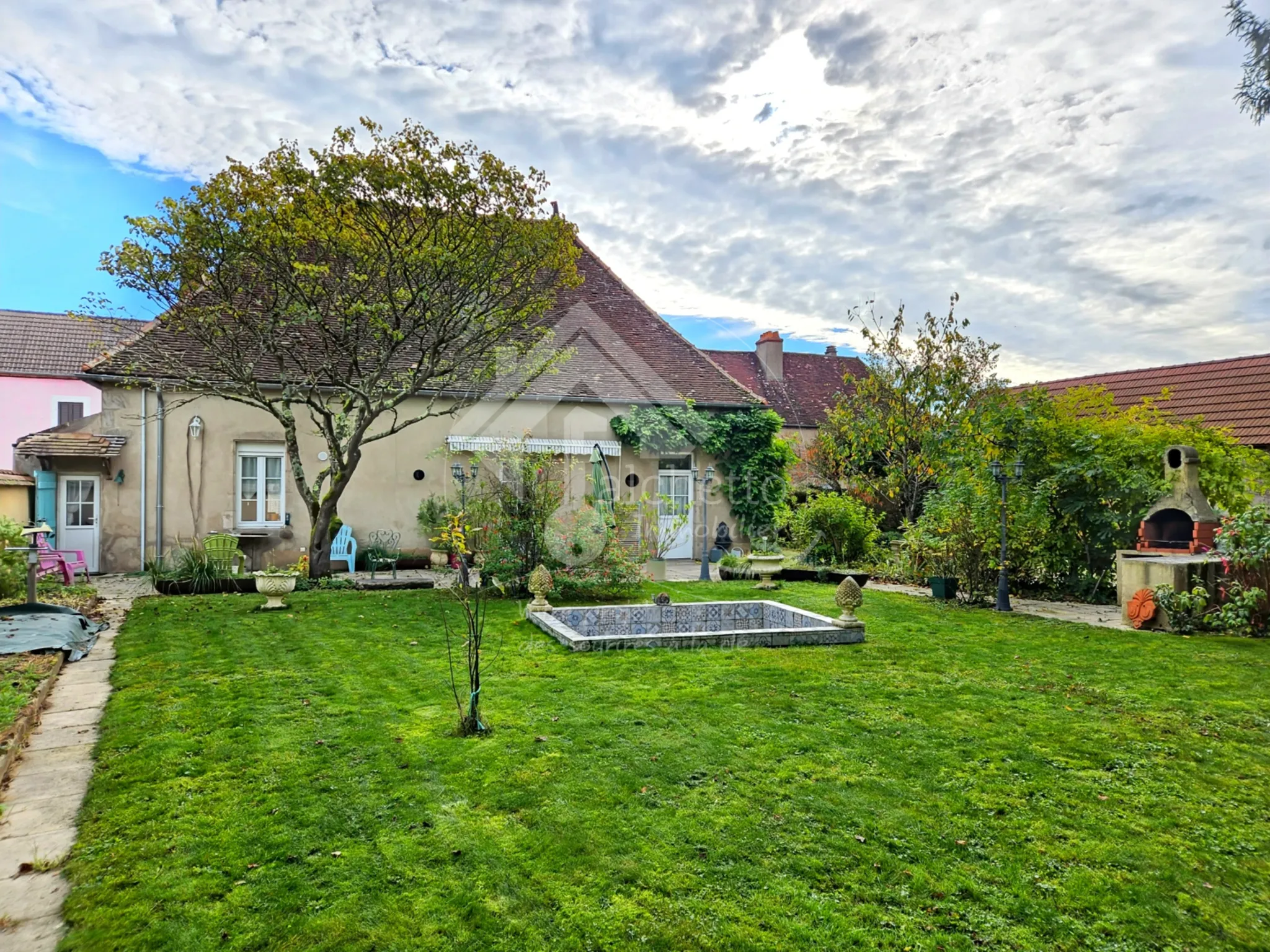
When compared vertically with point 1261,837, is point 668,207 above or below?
above

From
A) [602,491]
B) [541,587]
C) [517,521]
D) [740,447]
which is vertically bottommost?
[541,587]

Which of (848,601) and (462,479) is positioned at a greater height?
(462,479)

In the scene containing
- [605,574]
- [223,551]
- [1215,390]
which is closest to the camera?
[605,574]

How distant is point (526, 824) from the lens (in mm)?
4324

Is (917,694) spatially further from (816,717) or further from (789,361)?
(789,361)

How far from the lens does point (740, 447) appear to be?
20.6 meters

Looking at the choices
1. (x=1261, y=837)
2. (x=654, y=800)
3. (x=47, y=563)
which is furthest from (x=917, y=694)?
(x=47, y=563)

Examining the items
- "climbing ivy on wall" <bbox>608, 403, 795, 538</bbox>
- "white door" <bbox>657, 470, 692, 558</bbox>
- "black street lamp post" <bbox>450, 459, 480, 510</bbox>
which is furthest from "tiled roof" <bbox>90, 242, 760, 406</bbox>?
"black street lamp post" <bbox>450, 459, 480, 510</bbox>

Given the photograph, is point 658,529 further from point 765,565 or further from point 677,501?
point 677,501

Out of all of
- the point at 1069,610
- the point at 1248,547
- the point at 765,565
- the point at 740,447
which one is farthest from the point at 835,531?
the point at 1248,547

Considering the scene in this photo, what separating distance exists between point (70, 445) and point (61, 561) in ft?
10.1

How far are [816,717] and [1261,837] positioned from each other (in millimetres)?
3060

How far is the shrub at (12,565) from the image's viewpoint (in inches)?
442

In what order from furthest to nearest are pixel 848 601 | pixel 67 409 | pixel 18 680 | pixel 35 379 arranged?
pixel 67 409 < pixel 35 379 < pixel 848 601 < pixel 18 680
